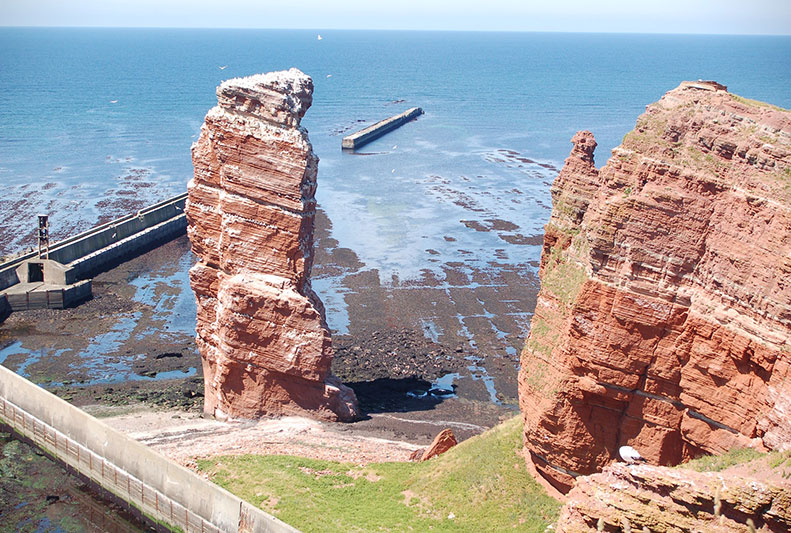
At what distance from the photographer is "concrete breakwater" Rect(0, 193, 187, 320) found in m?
51.7

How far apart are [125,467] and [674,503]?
2094cm

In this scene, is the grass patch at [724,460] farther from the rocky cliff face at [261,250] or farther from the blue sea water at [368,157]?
the blue sea water at [368,157]

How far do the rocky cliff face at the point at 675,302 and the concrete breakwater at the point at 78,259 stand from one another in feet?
123

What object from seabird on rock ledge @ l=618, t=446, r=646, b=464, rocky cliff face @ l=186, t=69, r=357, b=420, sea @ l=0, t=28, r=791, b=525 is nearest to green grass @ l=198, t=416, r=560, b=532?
seabird on rock ledge @ l=618, t=446, r=646, b=464

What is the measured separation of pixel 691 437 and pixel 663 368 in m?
1.83

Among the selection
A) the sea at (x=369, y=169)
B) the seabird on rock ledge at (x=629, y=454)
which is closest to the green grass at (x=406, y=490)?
the seabird on rock ledge at (x=629, y=454)

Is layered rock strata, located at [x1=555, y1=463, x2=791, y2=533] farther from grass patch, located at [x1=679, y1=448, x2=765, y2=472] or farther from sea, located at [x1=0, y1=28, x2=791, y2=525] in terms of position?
sea, located at [x1=0, y1=28, x2=791, y2=525]

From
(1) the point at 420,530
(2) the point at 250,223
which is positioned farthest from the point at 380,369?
(1) the point at 420,530

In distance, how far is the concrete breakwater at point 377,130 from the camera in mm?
108725

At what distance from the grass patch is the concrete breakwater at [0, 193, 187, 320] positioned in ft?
139

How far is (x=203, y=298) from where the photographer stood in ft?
116

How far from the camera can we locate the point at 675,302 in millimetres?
21125

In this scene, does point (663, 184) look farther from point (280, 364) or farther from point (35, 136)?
point (35, 136)

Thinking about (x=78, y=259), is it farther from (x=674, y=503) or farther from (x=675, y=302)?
(x=674, y=503)
